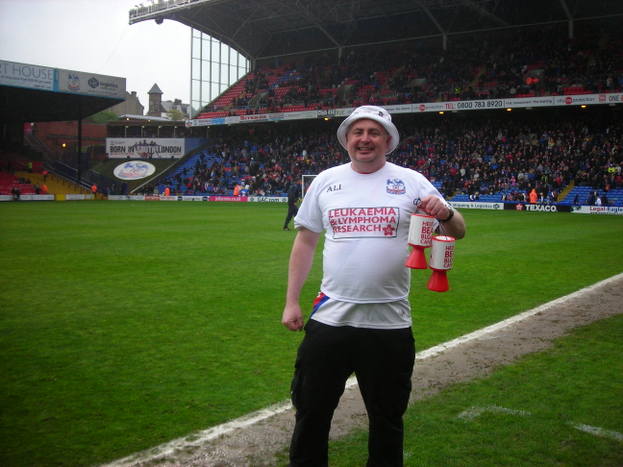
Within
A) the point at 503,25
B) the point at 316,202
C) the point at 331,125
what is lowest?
the point at 316,202

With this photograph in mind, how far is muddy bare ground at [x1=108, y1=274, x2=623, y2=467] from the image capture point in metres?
3.59

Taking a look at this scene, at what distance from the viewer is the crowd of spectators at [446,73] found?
125 ft

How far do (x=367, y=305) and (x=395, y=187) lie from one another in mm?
647

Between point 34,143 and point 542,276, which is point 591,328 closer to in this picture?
point 542,276

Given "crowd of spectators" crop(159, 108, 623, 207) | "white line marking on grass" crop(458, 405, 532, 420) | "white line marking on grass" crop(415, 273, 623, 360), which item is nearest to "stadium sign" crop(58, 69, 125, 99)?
"crowd of spectators" crop(159, 108, 623, 207)

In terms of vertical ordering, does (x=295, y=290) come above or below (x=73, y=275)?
above

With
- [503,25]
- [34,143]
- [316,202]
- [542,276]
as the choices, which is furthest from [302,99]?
[316,202]

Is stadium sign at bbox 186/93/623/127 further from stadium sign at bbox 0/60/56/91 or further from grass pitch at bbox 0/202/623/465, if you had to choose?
grass pitch at bbox 0/202/623/465

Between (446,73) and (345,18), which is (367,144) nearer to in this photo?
(446,73)

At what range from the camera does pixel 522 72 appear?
40.7 meters

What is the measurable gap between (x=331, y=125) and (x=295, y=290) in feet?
157

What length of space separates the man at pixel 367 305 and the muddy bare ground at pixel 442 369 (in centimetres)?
84

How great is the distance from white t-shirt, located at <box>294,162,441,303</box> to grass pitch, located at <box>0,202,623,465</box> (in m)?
1.82

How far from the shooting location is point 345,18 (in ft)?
163
